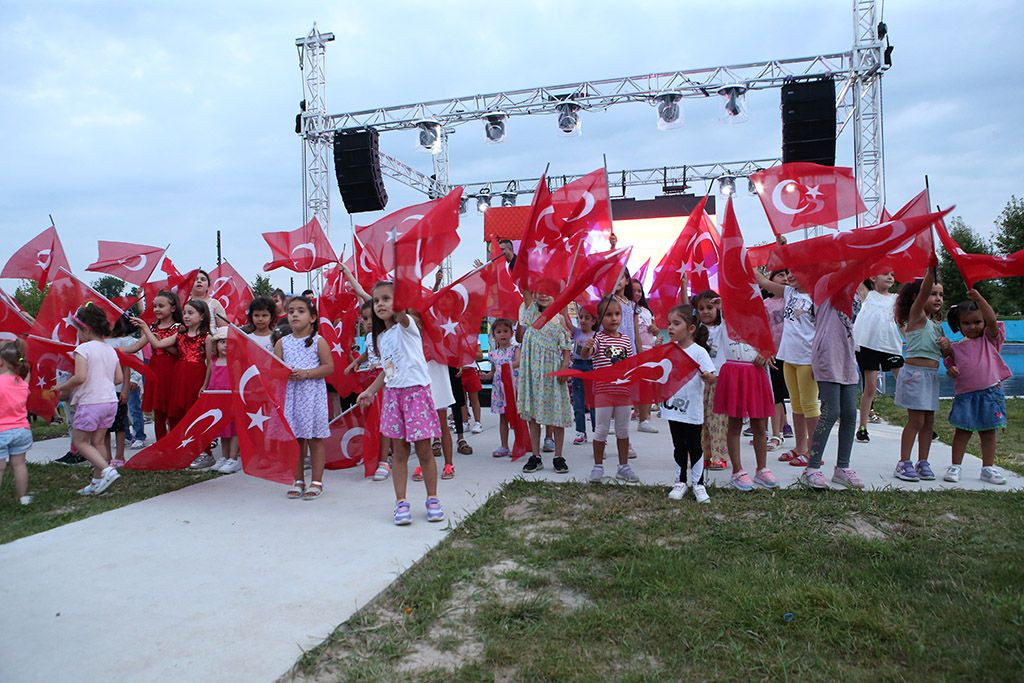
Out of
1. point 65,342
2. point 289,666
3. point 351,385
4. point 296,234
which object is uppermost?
point 296,234

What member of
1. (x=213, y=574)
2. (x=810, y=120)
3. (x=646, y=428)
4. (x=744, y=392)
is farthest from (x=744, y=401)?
(x=810, y=120)

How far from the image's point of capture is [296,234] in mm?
7906


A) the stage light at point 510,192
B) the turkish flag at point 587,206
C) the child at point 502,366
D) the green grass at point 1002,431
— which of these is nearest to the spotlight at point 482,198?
the stage light at point 510,192

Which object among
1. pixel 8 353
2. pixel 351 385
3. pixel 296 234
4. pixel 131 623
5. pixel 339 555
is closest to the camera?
pixel 131 623

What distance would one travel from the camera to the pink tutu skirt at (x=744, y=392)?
202 inches

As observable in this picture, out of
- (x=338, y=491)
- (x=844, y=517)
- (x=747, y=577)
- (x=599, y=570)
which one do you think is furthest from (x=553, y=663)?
(x=338, y=491)

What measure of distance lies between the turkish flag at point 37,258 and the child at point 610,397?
5568 millimetres

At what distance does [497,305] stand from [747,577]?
3.87 meters

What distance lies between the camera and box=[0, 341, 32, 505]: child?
509 centimetres

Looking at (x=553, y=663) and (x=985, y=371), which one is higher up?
(x=985, y=371)

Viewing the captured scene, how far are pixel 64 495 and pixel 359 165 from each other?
42.9 ft

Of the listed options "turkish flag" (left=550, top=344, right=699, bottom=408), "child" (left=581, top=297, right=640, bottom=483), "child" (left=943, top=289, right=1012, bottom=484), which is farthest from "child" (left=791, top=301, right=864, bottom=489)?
"child" (left=581, top=297, right=640, bottom=483)

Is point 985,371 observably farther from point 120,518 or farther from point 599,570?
point 120,518

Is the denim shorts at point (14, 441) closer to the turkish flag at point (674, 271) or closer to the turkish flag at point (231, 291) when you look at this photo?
the turkish flag at point (231, 291)
